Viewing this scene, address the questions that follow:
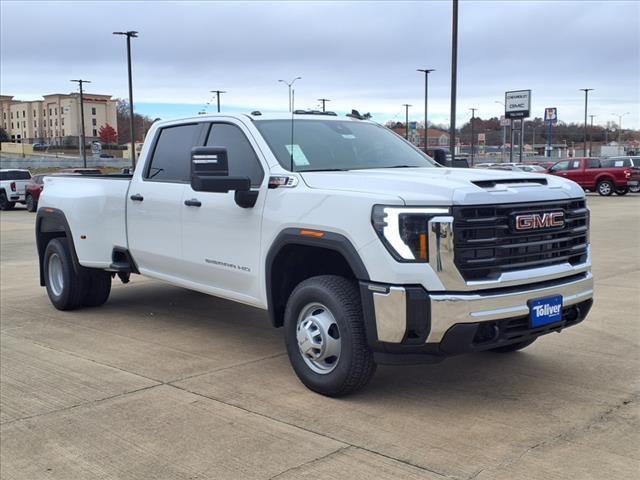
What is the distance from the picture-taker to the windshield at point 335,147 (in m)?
5.54

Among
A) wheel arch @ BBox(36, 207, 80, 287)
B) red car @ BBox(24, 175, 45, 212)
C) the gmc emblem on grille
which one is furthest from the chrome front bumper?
red car @ BBox(24, 175, 45, 212)

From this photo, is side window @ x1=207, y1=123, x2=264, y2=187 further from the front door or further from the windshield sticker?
the windshield sticker

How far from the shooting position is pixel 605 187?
32656mm

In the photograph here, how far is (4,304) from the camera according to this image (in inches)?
337

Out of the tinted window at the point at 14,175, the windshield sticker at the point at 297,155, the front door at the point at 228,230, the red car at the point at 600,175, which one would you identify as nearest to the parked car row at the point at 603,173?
the red car at the point at 600,175

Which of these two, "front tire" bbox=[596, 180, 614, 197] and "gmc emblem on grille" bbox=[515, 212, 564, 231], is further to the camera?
"front tire" bbox=[596, 180, 614, 197]

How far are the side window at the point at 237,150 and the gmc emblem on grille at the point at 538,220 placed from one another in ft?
6.51

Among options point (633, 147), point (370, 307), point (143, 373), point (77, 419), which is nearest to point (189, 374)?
point (143, 373)

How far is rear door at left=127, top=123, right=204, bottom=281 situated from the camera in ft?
20.8

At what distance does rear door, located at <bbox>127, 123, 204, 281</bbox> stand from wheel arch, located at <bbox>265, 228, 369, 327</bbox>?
1.31 m

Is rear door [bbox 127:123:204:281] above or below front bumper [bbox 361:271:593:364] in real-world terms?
above

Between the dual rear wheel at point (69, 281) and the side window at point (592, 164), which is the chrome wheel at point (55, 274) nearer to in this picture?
the dual rear wheel at point (69, 281)

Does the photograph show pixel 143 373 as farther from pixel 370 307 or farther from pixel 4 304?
pixel 4 304

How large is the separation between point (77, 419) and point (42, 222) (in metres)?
4.26
